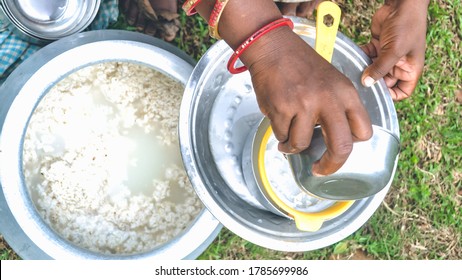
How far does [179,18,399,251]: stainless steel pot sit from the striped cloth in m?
0.49

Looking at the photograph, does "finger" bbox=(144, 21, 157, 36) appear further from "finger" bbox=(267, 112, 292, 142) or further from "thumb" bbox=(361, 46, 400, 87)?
"finger" bbox=(267, 112, 292, 142)

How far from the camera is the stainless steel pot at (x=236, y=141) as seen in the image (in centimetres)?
129

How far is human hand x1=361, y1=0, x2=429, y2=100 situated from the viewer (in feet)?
4.26

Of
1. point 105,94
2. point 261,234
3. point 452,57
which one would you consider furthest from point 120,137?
point 452,57

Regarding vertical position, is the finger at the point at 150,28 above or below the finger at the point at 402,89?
above

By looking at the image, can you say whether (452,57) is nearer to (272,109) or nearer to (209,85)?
(209,85)

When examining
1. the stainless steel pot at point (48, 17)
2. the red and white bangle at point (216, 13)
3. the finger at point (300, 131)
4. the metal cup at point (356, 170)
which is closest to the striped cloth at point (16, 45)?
the stainless steel pot at point (48, 17)

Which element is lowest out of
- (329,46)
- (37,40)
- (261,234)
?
(261,234)

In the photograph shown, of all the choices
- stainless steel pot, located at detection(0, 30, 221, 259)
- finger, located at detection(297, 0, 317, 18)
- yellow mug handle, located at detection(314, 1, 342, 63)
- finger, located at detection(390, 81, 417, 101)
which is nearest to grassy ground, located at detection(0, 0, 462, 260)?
finger, located at detection(297, 0, 317, 18)

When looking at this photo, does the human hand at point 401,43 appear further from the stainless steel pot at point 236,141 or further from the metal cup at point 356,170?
the metal cup at point 356,170

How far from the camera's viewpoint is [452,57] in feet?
6.57

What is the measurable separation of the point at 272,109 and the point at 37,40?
0.91 m

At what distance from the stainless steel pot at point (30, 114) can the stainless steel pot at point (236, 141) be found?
124 mm

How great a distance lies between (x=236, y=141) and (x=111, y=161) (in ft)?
1.23
